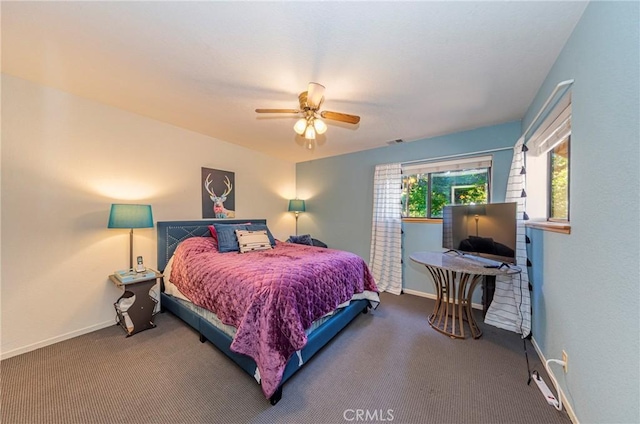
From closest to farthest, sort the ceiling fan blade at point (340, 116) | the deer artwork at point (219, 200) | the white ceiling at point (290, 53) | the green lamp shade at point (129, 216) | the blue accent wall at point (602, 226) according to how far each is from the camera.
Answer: the blue accent wall at point (602, 226) < the white ceiling at point (290, 53) < the ceiling fan blade at point (340, 116) < the green lamp shade at point (129, 216) < the deer artwork at point (219, 200)

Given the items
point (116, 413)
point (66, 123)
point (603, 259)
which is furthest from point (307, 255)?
point (66, 123)

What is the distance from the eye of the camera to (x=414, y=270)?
3.54m

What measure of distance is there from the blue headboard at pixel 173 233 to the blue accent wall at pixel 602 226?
379cm

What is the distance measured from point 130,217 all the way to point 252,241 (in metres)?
1.32

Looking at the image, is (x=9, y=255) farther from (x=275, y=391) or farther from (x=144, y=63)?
(x=275, y=391)

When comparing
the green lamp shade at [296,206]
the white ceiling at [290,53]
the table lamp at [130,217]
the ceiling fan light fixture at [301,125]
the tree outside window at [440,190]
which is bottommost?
the table lamp at [130,217]

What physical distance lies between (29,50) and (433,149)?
4.28 meters

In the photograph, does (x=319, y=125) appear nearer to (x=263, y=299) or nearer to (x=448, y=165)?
(x=263, y=299)

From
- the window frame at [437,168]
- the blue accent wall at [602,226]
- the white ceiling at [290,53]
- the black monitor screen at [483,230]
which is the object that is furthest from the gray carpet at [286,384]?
the white ceiling at [290,53]

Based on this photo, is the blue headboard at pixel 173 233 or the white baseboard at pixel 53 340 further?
the blue headboard at pixel 173 233

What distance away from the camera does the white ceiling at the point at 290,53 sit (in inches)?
52.5

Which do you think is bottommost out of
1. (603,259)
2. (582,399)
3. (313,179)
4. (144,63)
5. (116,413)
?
(116,413)

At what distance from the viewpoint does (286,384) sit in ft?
5.55

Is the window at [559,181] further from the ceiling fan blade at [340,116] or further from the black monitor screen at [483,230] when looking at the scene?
the ceiling fan blade at [340,116]
